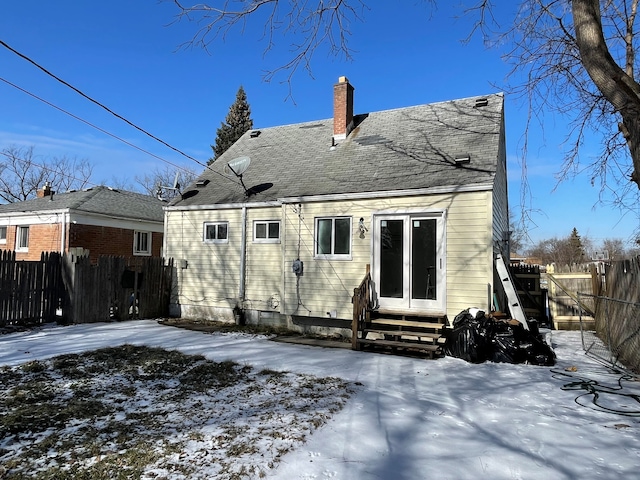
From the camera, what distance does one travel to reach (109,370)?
627cm

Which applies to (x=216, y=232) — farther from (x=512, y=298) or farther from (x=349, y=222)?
(x=512, y=298)

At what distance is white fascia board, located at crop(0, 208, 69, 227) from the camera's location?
1574 centimetres

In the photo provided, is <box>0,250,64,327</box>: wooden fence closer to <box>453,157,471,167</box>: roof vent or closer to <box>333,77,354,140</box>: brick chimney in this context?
<box>333,77,354,140</box>: brick chimney

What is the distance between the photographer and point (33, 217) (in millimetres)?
16641

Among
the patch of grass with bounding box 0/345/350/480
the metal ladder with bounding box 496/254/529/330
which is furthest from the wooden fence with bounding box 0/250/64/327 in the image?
the metal ladder with bounding box 496/254/529/330

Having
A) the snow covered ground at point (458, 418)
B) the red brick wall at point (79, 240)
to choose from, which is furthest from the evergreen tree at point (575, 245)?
the red brick wall at point (79, 240)

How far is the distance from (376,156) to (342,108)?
279 centimetres

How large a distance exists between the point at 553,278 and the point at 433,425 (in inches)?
340

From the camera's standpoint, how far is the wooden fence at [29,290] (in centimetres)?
930

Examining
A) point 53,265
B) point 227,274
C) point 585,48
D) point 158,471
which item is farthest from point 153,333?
point 585,48

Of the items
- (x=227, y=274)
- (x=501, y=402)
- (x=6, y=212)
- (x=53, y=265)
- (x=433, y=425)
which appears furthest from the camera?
(x=6, y=212)

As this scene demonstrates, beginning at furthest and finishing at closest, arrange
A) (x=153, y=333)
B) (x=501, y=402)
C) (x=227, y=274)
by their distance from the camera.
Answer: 1. (x=227, y=274)
2. (x=153, y=333)
3. (x=501, y=402)

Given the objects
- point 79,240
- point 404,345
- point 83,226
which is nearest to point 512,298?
point 404,345

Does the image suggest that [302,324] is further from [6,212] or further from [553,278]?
[6,212]
